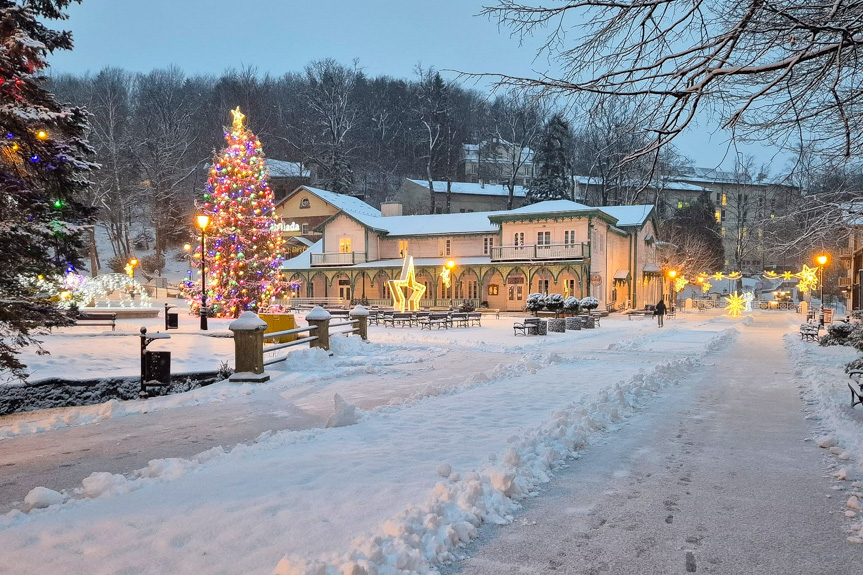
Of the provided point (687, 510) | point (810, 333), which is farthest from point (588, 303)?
point (687, 510)

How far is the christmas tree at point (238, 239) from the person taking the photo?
93.5ft

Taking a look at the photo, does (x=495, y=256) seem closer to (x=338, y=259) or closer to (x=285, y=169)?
(x=338, y=259)

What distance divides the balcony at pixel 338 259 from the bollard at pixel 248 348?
33.5m

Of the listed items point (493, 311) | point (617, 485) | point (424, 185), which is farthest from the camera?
point (424, 185)

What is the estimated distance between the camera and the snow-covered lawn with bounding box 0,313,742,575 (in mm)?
3939

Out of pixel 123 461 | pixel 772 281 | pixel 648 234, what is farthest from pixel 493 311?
pixel 772 281

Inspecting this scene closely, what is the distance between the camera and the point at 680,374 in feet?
43.1

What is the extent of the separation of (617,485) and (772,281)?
273ft

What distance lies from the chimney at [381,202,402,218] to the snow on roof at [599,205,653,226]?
17150 millimetres

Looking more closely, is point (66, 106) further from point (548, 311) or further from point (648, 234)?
point (648, 234)

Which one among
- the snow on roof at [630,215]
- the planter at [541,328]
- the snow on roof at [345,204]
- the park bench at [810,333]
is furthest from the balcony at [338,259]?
the park bench at [810,333]

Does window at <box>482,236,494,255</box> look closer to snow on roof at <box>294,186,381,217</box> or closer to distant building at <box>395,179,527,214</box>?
snow on roof at <box>294,186,381,217</box>

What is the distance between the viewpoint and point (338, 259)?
152ft

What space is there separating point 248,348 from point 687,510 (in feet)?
29.8
